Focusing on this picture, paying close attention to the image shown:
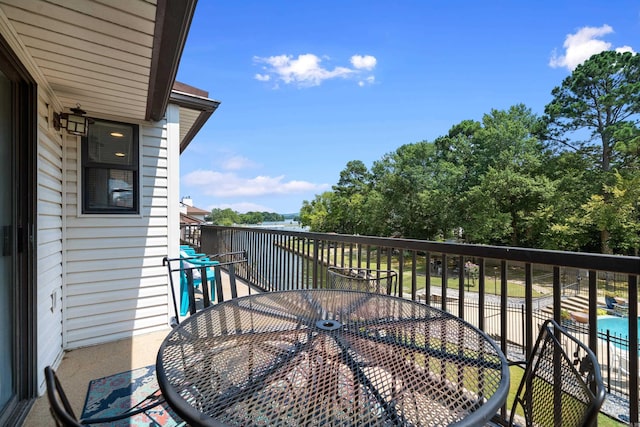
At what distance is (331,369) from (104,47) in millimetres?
2365

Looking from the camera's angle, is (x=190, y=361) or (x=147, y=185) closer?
(x=190, y=361)

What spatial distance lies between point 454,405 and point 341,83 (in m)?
27.8

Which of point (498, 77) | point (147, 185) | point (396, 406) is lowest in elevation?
point (396, 406)

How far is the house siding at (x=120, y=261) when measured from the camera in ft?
9.83

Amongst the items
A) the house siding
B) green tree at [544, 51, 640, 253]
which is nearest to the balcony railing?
the house siding

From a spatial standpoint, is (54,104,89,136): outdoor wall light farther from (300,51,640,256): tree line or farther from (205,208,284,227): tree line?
(205,208,284,227): tree line

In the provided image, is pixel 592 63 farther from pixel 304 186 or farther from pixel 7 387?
pixel 304 186

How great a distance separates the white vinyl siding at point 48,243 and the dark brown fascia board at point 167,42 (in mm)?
859

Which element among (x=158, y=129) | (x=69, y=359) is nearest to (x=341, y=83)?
(x=158, y=129)

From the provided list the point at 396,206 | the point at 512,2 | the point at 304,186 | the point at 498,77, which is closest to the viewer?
the point at 512,2

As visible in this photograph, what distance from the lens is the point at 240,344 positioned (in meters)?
1.21

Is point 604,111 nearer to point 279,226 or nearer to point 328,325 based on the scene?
point 279,226

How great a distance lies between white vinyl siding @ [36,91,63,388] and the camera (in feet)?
7.36

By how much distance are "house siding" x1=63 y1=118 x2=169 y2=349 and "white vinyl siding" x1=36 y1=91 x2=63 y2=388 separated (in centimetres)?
12
